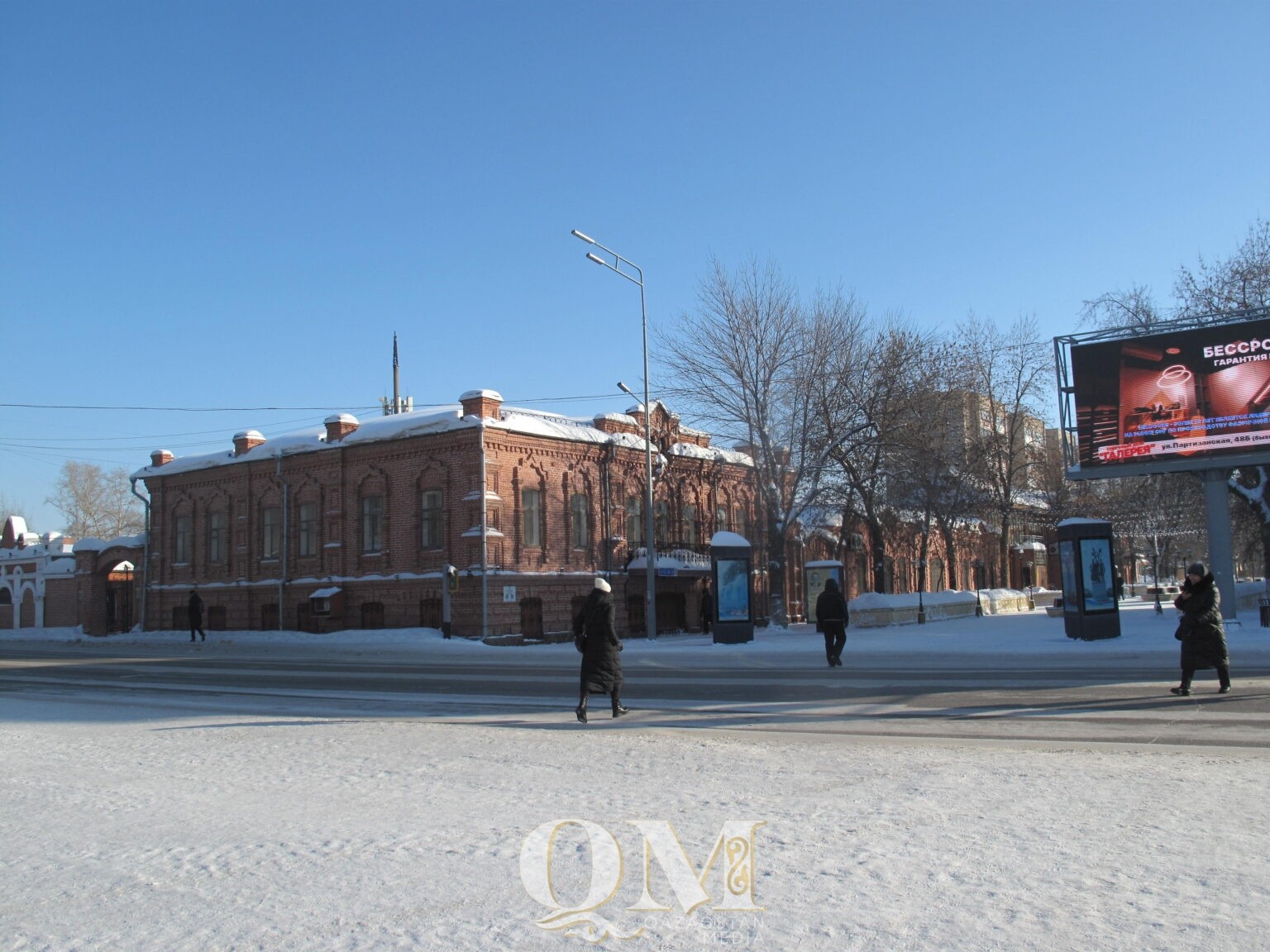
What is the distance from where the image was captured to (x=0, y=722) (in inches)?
533

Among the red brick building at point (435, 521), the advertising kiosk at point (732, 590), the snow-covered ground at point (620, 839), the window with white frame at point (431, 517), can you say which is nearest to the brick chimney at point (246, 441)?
the red brick building at point (435, 521)

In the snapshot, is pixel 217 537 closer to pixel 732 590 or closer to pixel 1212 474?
pixel 732 590

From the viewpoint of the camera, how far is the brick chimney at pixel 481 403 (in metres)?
36.4

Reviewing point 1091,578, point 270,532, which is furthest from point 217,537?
point 1091,578

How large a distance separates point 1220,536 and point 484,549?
21843 mm

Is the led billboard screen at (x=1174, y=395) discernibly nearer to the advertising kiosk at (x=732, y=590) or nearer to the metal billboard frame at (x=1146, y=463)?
the metal billboard frame at (x=1146, y=463)

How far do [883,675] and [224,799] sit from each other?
12.1 meters

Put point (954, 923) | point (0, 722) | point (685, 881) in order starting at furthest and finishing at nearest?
point (0, 722), point (685, 881), point (954, 923)

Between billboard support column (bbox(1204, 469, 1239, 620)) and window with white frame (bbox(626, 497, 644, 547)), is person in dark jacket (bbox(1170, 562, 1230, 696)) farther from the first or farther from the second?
window with white frame (bbox(626, 497, 644, 547))

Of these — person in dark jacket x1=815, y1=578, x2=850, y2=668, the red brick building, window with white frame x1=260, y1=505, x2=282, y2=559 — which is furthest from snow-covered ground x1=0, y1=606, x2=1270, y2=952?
window with white frame x1=260, y1=505, x2=282, y2=559

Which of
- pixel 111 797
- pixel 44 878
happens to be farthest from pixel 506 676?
pixel 44 878

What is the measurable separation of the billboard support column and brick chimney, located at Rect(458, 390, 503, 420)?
22.3 metres

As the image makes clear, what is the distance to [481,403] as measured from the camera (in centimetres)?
3644

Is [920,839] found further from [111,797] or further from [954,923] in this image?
[111,797]
